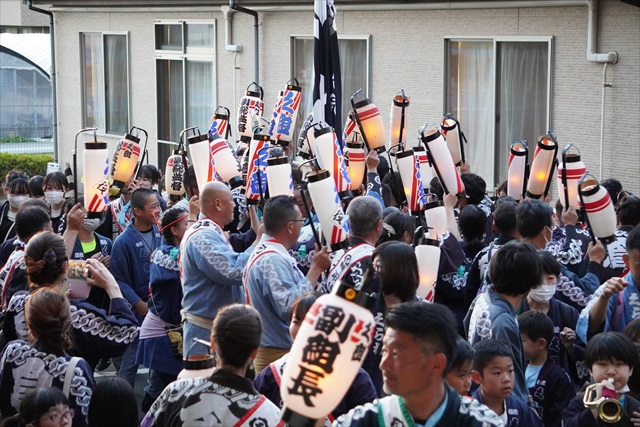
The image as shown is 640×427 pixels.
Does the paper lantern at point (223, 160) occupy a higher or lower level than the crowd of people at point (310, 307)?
higher

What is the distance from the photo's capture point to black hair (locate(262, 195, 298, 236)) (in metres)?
6.38

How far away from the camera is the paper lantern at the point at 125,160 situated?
9.47m

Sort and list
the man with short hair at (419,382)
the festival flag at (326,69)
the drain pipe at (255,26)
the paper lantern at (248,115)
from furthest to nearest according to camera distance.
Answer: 1. the drain pipe at (255,26)
2. the paper lantern at (248,115)
3. the festival flag at (326,69)
4. the man with short hair at (419,382)

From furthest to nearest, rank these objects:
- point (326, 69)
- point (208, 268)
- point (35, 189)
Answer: point (35, 189) → point (326, 69) → point (208, 268)

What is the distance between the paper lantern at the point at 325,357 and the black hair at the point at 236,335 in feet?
3.19

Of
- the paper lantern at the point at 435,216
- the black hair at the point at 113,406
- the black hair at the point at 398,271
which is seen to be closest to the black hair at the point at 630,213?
the paper lantern at the point at 435,216

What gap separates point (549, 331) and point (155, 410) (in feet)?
8.01

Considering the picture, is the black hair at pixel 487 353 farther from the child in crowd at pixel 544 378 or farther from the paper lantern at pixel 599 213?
the paper lantern at pixel 599 213

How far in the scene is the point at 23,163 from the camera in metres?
25.7

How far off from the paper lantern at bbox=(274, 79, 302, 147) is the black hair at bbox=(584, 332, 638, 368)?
4912 mm

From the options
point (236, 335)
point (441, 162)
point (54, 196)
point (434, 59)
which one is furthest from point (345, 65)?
point (236, 335)

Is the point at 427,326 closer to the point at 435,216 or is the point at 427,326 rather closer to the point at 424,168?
the point at 435,216

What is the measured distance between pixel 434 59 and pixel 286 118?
6.30 metres

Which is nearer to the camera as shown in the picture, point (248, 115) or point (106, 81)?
point (248, 115)
